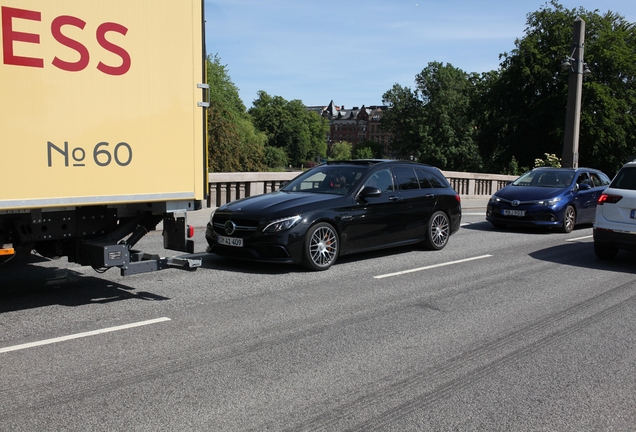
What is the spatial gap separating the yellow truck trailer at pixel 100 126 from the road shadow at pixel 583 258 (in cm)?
657

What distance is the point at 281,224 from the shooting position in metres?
8.24

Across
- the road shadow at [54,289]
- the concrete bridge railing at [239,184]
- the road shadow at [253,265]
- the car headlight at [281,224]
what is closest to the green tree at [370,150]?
the concrete bridge railing at [239,184]

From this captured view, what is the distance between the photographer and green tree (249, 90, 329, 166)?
129m

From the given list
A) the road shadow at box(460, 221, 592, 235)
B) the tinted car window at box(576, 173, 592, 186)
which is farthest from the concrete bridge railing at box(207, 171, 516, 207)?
the tinted car window at box(576, 173, 592, 186)

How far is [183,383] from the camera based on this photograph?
170 inches

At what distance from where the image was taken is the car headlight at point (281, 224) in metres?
8.20

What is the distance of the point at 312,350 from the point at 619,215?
263 inches

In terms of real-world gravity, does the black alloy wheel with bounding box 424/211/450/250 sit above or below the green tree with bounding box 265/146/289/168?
below

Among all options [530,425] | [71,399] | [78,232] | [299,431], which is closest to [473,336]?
[530,425]

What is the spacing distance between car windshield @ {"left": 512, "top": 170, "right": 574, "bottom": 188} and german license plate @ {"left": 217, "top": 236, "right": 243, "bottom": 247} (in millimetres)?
9079

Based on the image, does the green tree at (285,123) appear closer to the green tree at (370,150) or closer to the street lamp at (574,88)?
the green tree at (370,150)

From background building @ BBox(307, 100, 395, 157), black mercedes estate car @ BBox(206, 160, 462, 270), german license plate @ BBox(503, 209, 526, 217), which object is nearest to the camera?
black mercedes estate car @ BBox(206, 160, 462, 270)

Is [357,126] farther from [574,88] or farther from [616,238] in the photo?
[616,238]

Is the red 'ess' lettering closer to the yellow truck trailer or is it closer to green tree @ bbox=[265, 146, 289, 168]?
the yellow truck trailer
